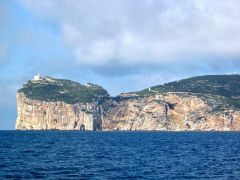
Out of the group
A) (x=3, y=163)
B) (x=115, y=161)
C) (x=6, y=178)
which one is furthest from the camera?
(x=115, y=161)

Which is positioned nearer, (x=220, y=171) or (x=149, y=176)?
(x=149, y=176)

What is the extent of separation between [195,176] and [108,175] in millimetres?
10429

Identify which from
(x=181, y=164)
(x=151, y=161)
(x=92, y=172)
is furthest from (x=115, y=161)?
(x=92, y=172)

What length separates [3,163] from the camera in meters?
69.6

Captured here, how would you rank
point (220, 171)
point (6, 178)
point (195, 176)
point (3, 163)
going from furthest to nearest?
point (3, 163) → point (220, 171) → point (195, 176) → point (6, 178)

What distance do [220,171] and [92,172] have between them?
16557 mm

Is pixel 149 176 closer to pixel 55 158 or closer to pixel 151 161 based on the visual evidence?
pixel 151 161

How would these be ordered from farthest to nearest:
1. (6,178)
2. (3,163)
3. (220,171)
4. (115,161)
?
1. (115,161)
2. (3,163)
3. (220,171)
4. (6,178)

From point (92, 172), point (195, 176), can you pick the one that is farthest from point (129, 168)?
point (195, 176)

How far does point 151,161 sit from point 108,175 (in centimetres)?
1997

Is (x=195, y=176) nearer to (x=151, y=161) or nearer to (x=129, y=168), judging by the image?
(x=129, y=168)

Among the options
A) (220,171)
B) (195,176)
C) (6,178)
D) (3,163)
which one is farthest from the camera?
(3,163)

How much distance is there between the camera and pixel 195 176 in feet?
189

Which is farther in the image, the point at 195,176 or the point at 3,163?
the point at 3,163
